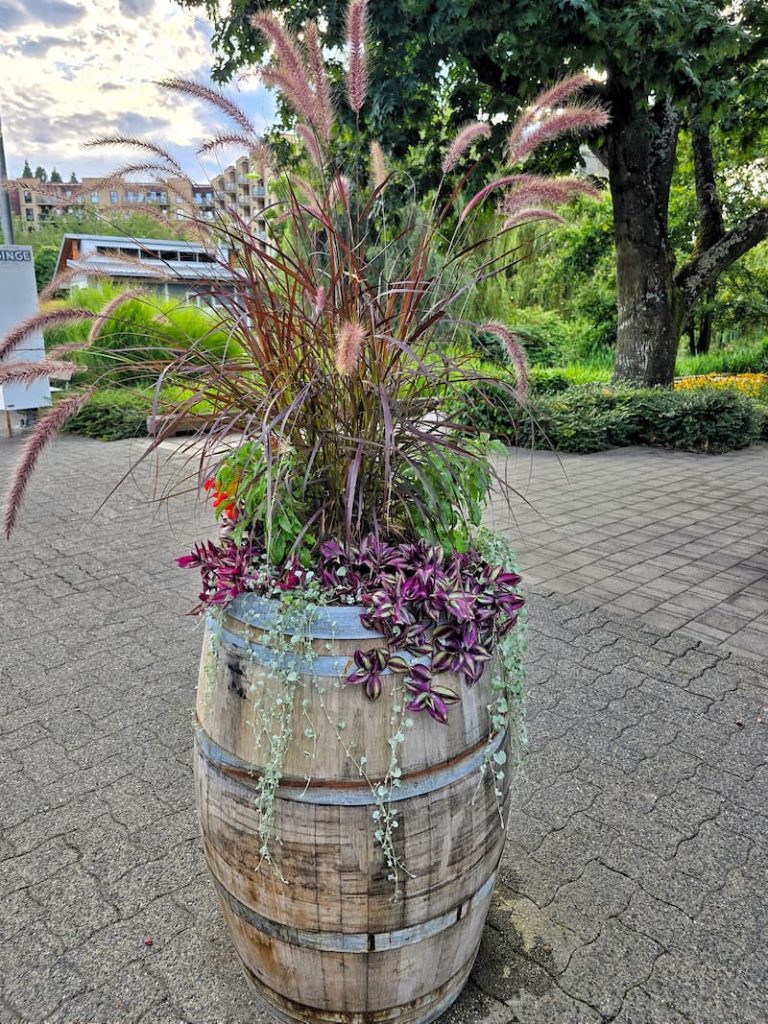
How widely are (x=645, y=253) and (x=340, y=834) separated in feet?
35.3

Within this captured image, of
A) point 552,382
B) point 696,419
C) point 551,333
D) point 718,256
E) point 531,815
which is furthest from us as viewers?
point 551,333

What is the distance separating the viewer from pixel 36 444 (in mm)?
1572

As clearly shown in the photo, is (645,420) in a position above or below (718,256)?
below

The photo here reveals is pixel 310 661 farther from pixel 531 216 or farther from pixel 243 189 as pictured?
pixel 243 189

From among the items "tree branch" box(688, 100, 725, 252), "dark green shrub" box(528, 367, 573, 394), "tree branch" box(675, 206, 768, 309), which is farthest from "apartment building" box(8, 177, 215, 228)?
"tree branch" box(688, 100, 725, 252)

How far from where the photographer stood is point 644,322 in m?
10.5

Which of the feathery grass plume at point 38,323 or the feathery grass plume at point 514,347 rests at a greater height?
the feathery grass plume at point 38,323

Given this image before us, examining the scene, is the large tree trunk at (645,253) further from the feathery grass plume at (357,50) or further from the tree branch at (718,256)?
the feathery grass plume at (357,50)

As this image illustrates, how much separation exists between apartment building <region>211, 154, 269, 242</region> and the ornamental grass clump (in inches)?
2.3

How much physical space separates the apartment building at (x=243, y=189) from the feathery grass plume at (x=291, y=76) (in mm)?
222

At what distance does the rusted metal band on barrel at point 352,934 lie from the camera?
4.83 feet

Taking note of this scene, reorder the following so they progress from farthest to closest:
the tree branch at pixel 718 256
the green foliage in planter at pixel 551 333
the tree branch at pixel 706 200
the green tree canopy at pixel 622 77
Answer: the green foliage in planter at pixel 551 333 → the tree branch at pixel 706 200 → the tree branch at pixel 718 256 → the green tree canopy at pixel 622 77

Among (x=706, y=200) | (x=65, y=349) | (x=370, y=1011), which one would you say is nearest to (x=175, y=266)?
(x=65, y=349)

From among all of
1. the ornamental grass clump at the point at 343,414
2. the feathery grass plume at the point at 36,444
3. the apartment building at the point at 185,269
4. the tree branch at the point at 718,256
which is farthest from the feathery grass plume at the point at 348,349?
the tree branch at the point at 718,256
